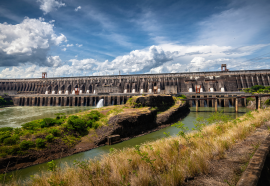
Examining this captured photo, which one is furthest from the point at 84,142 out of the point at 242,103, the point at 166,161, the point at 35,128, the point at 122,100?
the point at 242,103

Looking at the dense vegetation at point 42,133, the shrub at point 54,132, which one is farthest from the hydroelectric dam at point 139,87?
the shrub at point 54,132

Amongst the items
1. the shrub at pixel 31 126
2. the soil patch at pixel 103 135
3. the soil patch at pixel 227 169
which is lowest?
the soil patch at pixel 103 135

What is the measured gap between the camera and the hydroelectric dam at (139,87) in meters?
49.4

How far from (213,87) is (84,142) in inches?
2017

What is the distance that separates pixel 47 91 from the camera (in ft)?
236

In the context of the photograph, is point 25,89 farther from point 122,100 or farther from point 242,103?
point 242,103

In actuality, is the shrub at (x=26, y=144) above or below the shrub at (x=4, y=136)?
below

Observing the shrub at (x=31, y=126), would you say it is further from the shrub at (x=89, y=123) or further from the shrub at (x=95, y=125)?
the shrub at (x=95, y=125)

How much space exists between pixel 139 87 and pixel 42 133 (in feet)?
162

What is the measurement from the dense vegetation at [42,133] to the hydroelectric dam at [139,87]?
2969cm

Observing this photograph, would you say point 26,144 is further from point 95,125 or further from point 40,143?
point 95,125

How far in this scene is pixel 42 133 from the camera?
48.2ft

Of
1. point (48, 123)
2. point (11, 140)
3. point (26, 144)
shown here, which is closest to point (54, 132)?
point (48, 123)

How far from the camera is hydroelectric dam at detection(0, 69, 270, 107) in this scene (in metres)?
49.4
